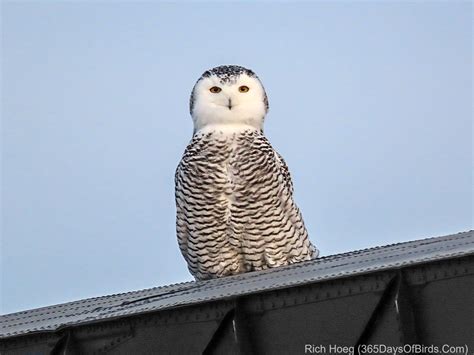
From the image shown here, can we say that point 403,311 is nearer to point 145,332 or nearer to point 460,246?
point 460,246

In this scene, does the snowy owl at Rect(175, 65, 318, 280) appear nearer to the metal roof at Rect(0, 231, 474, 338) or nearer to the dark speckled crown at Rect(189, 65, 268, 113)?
the dark speckled crown at Rect(189, 65, 268, 113)

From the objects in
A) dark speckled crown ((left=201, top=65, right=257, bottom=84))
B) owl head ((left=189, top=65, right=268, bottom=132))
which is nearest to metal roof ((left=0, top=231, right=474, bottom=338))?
owl head ((left=189, top=65, right=268, bottom=132))

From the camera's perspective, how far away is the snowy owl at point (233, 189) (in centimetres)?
1125

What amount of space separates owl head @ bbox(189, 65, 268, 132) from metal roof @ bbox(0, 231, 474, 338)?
5.47 feet

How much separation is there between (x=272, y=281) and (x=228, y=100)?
3.64 metres

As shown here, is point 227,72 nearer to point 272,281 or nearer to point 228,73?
point 228,73

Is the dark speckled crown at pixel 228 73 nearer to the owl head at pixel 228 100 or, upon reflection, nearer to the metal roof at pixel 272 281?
the owl head at pixel 228 100

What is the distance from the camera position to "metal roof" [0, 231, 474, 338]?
7134 millimetres

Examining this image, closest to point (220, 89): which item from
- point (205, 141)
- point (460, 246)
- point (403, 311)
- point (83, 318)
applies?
point (205, 141)

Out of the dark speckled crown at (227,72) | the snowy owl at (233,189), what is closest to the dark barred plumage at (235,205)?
the snowy owl at (233,189)

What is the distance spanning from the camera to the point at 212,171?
11.2m

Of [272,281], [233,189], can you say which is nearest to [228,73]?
[233,189]

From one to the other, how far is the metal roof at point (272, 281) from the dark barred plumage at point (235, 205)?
0.59 m

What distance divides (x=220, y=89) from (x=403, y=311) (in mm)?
5314
